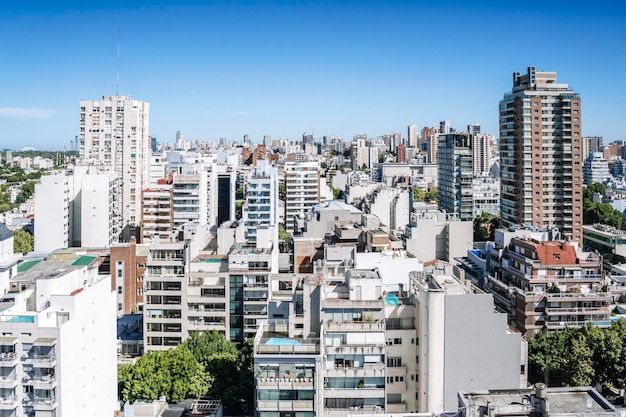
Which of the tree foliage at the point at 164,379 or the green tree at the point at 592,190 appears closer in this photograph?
the tree foliage at the point at 164,379

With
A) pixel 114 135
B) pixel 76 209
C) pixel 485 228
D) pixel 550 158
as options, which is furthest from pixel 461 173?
pixel 76 209

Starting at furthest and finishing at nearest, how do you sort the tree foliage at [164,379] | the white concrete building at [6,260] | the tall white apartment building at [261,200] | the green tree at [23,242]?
the tall white apartment building at [261,200] → the green tree at [23,242] → the tree foliage at [164,379] → the white concrete building at [6,260]

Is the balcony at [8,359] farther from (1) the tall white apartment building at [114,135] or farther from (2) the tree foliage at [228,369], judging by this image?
(1) the tall white apartment building at [114,135]

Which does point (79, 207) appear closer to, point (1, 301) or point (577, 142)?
point (1, 301)

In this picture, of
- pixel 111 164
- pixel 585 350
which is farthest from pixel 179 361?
pixel 111 164

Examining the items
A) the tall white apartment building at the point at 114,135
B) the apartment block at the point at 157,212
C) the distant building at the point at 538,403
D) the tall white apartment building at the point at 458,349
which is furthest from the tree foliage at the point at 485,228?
the distant building at the point at 538,403

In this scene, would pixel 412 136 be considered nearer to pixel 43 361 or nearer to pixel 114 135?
pixel 114 135
